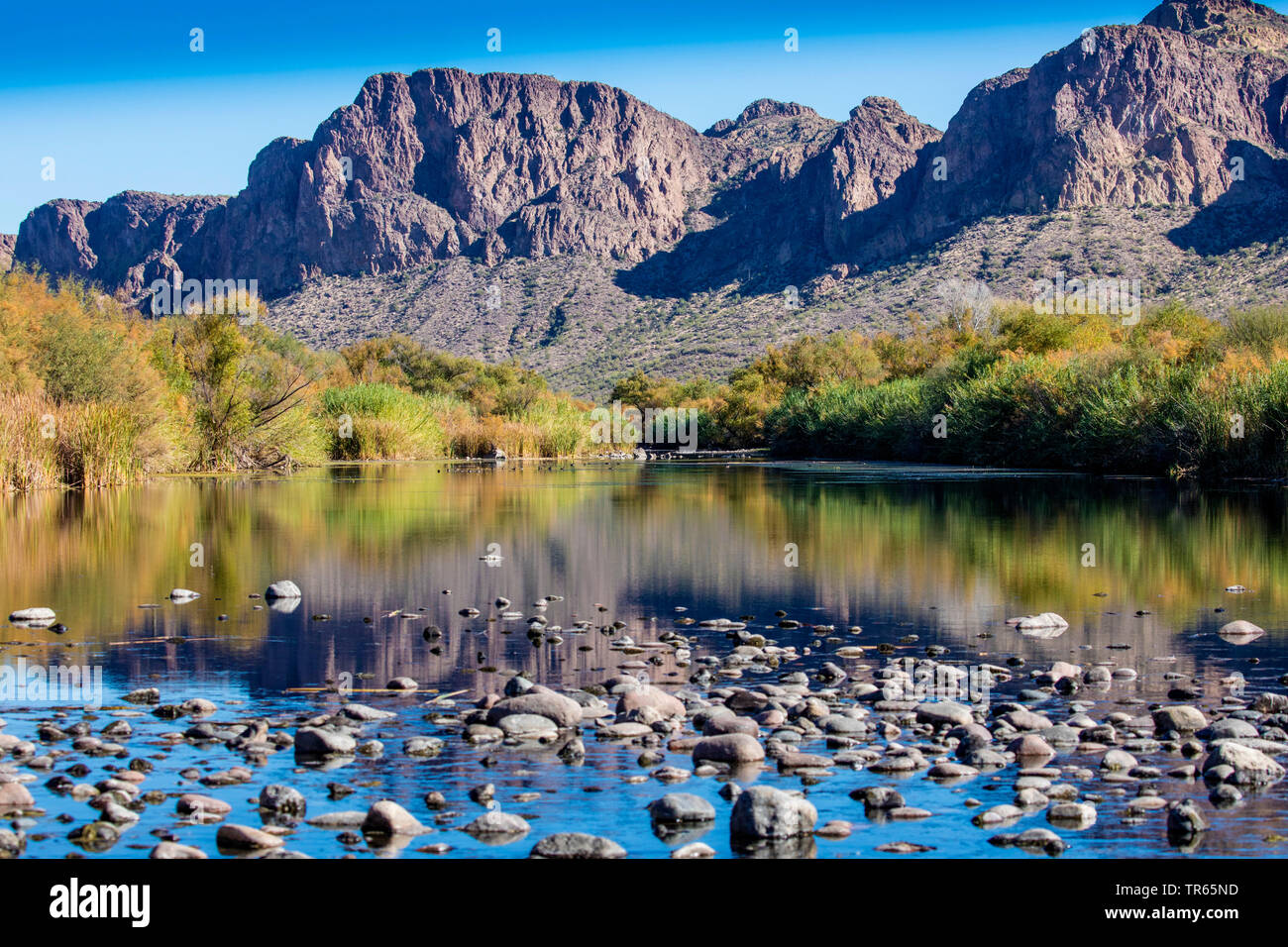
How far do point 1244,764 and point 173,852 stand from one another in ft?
16.9

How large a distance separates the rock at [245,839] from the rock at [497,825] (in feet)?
2.77

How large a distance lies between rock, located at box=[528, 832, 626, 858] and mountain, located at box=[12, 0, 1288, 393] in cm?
8687

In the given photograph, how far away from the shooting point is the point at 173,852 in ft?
16.3

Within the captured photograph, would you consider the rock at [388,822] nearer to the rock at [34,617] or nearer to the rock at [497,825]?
the rock at [497,825]

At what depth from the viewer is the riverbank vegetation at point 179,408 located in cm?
2980

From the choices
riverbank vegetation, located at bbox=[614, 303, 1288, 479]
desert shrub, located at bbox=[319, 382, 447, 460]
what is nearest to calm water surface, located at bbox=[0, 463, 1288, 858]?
riverbank vegetation, located at bbox=[614, 303, 1288, 479]

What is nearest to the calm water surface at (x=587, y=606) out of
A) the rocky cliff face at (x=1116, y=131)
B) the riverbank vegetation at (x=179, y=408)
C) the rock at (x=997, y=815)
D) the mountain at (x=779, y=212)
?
the rock at (x=997, y=815)

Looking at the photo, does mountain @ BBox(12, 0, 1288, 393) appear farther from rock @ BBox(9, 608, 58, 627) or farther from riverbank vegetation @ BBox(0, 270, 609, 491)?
rock @ BBox(9, 608, 58, 627)

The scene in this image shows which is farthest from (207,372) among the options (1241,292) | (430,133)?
(430,133)

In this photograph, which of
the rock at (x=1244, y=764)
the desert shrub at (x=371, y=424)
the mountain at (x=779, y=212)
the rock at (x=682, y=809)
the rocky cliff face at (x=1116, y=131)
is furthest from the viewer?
the rocky cliff face at (x=1116, y=131)

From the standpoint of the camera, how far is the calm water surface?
5820 mm

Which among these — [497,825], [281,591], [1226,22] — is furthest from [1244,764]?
[1226,22]
